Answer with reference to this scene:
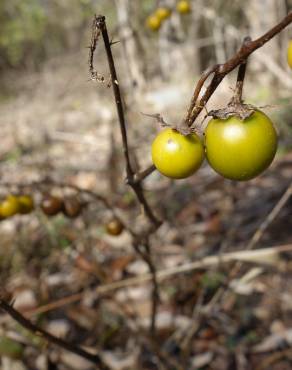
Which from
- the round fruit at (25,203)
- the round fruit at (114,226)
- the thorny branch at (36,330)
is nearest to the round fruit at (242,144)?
the thorny branch at (36,330)

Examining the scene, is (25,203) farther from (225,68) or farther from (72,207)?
(225,68)

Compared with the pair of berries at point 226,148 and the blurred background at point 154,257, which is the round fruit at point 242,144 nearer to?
the pair of berries at point 226,148

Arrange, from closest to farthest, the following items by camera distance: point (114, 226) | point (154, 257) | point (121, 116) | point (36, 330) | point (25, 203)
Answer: point (121, 116) < point (36, 330) < point (25, 203) < point (114, 226) < point (154, 257)

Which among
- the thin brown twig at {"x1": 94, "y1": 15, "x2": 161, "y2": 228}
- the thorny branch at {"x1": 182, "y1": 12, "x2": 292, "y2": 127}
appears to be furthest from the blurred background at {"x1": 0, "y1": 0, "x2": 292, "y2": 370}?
the thorny branch at {"x1": 182, "y1": 12, "x2": 292, "y2": 127}

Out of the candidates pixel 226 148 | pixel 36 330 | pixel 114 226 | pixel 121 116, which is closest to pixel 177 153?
pixel 226 148

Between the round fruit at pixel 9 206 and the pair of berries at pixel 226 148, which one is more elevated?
the pair of berries at pixel 226 148

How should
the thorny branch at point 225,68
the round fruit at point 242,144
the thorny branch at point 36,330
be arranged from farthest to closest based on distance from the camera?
the thorny branch at point 36,330 → the round fruit at point 242,144 → the thorny branch at point 225,68
